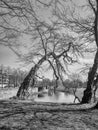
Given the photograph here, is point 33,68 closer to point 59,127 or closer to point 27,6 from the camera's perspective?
point 27,6

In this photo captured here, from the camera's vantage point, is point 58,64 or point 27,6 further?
point 58,64

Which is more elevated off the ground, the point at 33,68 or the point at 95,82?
the point at 33,68

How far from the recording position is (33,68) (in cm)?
962

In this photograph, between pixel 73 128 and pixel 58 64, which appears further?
pixel 58 64

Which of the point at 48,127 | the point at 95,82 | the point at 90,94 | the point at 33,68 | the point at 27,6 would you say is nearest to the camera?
the point at 48,127

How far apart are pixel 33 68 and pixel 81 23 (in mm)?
4922

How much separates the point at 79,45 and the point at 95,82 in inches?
118

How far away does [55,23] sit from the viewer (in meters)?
8.29

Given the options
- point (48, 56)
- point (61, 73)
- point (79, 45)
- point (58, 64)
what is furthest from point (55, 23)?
point (61, 73)

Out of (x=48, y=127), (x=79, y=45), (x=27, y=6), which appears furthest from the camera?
(x=79, y=45)

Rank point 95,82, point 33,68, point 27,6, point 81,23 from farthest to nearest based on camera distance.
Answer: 1. point 33,68
2. point 81,23
3. point 95,82
4. point 27,6

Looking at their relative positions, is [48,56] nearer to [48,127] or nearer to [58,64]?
[58,64]

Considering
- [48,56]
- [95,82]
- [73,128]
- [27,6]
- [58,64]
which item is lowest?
[73,128]

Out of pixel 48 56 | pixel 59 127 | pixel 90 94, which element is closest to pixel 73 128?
pixel 59 127
